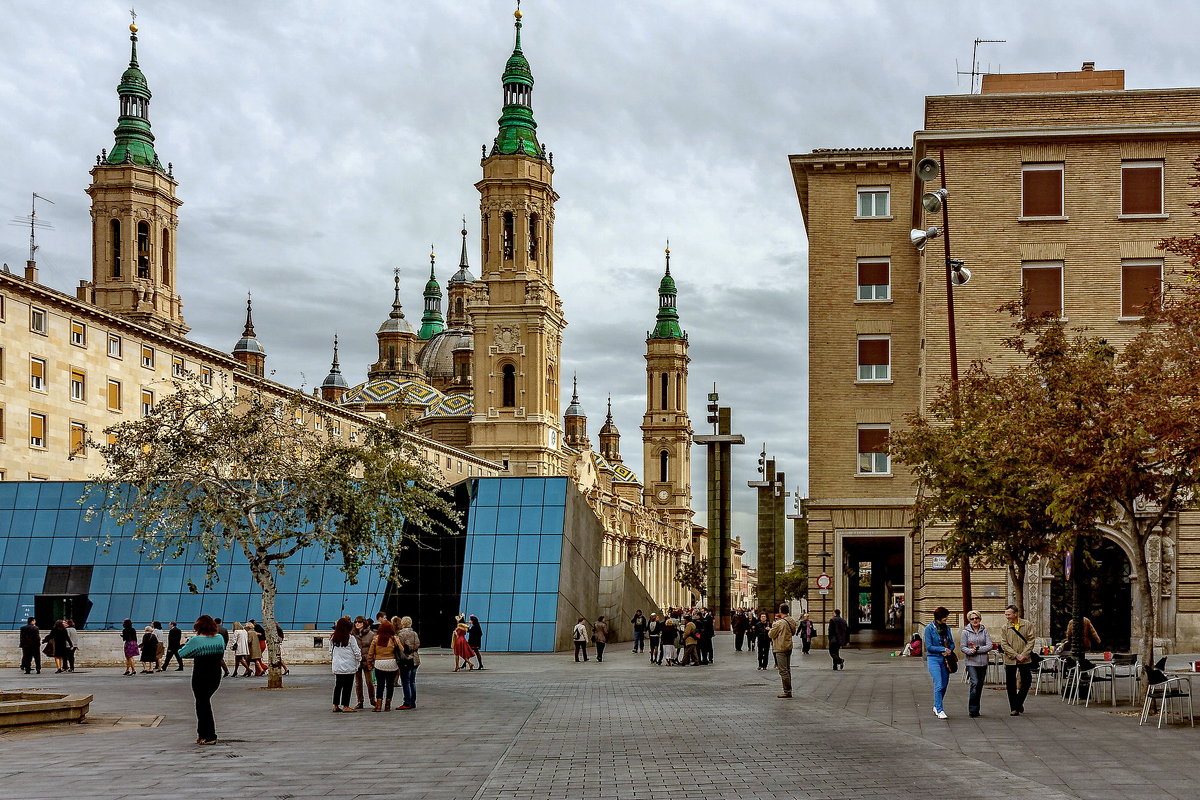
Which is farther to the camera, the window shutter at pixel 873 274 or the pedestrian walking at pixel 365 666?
the window shutter at pixel 873 274

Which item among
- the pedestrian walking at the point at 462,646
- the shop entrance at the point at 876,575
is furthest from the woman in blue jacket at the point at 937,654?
the shop entrance at the point at 876,575

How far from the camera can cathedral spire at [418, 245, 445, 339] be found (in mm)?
192000

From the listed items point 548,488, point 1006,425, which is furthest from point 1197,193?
point 548,488

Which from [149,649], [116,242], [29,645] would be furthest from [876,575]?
[116,242]

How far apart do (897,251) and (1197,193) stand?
30.3 ft

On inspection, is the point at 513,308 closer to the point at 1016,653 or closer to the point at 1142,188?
the point at 1142,188

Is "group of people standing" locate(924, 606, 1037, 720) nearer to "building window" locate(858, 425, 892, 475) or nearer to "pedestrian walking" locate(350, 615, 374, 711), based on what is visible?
"pedestrian walking" locate(350, 615, 374, 711)

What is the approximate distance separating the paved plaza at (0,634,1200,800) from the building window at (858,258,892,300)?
19832 mm

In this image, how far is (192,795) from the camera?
12.1 m

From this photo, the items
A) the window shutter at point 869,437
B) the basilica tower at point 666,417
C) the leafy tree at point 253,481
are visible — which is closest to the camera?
the leafy tree at point 253,481

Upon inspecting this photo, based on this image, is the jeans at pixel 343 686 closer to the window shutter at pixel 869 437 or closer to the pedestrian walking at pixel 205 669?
the pedestrian walking at pixel 205 669

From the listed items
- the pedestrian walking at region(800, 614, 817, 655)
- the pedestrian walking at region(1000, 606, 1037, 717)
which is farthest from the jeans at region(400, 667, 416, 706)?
the pedestrian walking at region(800, 614, 817, 655)

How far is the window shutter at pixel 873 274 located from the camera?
43.7 metres

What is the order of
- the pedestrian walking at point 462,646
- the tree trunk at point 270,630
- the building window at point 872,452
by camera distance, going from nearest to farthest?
the tree trunk at point 270,630, the pedestrian walking at point 462,646, the building window at point 872,452
